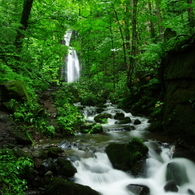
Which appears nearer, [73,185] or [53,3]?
[73,185]

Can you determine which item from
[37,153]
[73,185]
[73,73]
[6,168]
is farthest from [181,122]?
[73,73]

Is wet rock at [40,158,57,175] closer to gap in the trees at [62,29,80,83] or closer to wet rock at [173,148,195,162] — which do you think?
wet rock at [173,148,195,162]

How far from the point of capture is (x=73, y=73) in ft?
82.3

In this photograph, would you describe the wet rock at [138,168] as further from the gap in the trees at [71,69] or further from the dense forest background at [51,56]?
the gap in the trees at [71,69]

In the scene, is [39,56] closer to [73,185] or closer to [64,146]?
[64,146]

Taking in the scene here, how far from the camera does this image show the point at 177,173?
534cm

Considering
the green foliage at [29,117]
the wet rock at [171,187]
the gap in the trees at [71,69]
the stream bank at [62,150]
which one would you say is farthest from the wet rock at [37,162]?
the gap in the trees at [71,69]

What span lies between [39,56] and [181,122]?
11.5m

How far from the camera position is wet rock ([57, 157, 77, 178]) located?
477 cm

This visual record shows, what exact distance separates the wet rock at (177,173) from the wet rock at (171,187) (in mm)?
286

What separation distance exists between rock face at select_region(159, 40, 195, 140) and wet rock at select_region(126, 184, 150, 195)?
8.01ft

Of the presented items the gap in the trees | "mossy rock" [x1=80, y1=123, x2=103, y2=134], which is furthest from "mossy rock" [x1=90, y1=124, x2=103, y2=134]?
the gap in the trees

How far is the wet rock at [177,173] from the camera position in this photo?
516 cm

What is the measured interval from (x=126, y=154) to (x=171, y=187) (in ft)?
4.74
